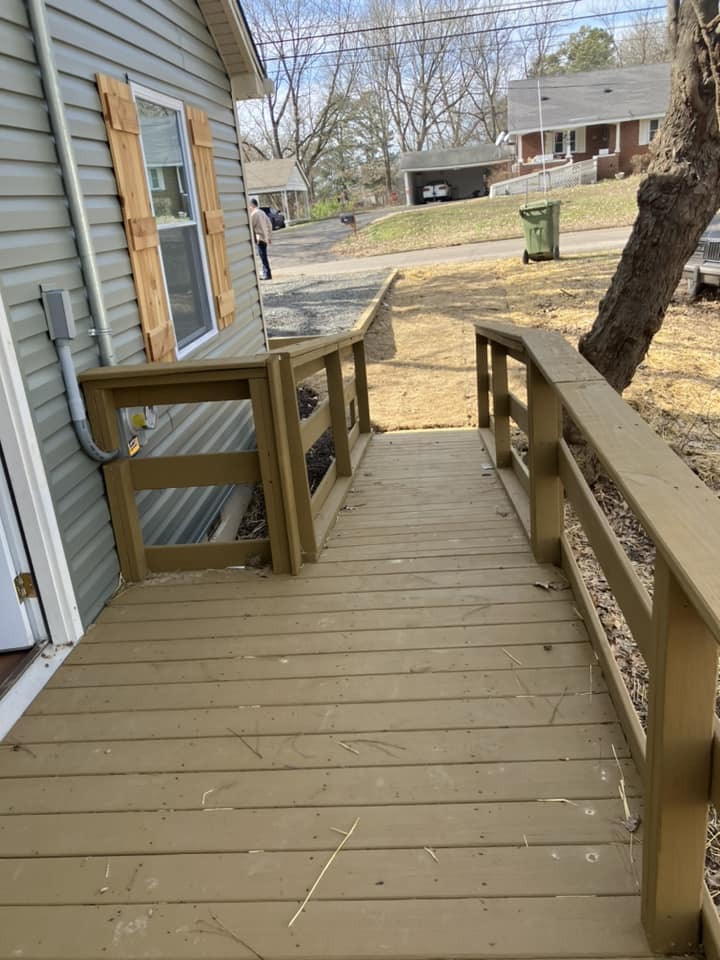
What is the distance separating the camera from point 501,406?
4785 mm

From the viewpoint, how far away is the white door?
9.09ft

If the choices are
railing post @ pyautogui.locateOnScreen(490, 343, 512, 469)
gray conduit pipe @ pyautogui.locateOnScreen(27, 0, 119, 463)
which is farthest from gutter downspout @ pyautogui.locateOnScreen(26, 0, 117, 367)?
railing post @ pyautogui.locateOnScreen(490, 343, 512, 469)

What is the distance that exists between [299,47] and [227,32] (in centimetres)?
4805

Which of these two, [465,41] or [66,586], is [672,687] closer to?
[66,586]

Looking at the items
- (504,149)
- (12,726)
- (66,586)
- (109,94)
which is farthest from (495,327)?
(504,149)

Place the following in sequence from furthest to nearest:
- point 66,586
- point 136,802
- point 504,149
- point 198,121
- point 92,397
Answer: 1. point 504,149
2. point 198,121
3. point 92,397
4. point 66,586
5. point 136,802

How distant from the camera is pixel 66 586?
117 inches

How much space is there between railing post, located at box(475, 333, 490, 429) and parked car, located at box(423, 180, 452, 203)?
3790 centimetres

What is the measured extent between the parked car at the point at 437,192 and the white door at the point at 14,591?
41.6 meters

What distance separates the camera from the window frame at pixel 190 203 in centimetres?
432

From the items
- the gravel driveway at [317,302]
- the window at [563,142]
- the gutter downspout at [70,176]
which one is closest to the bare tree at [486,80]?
the window at [563,142]

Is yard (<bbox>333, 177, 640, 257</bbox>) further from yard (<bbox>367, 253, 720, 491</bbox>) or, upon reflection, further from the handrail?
the handrail

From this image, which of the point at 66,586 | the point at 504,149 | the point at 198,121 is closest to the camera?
the point at 66,586

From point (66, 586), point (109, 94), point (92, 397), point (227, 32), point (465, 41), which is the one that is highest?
point (465, 41)
